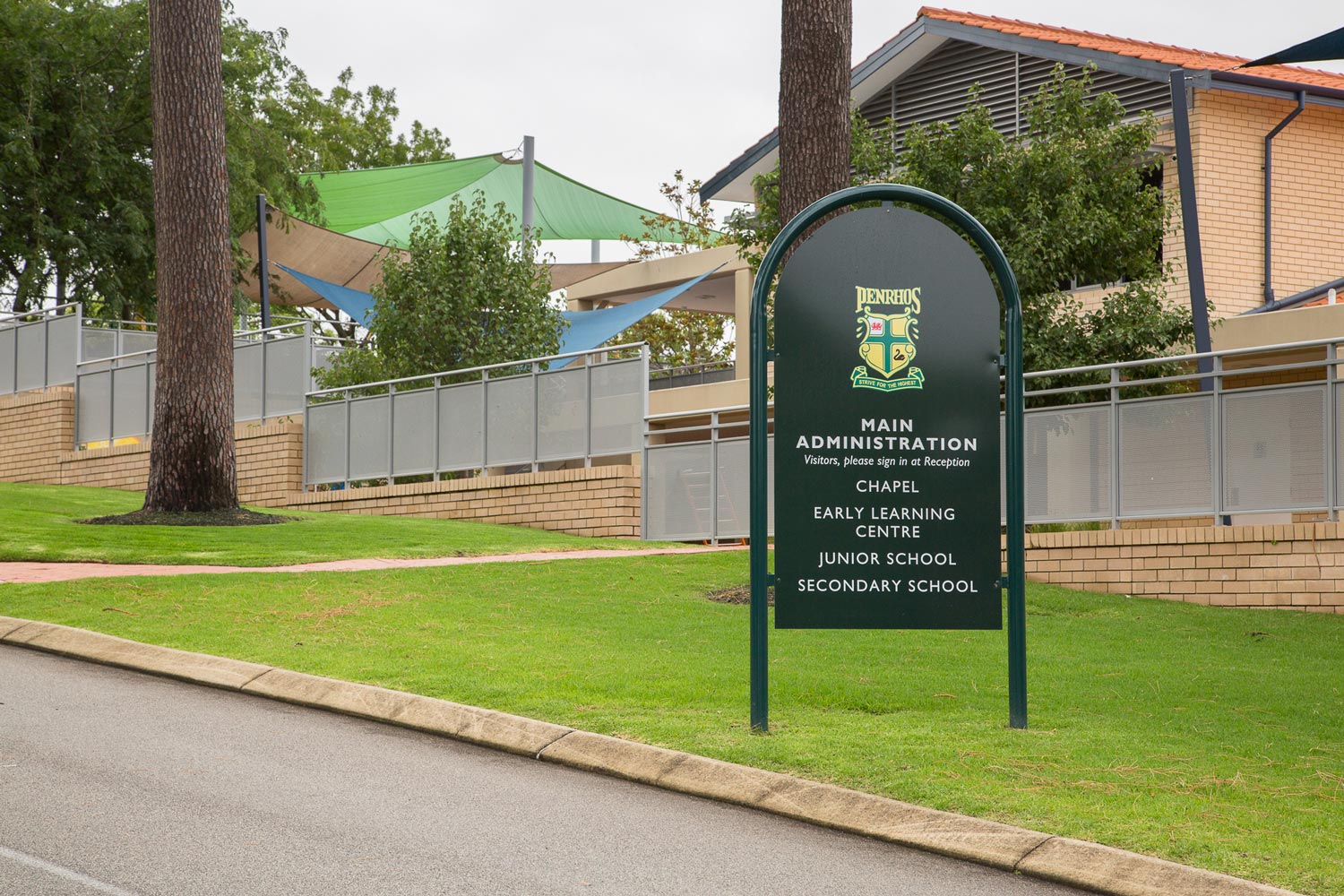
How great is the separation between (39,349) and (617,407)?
1402cm

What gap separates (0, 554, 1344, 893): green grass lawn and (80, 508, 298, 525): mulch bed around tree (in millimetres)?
5015

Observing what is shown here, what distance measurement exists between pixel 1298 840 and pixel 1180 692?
9.85 feet

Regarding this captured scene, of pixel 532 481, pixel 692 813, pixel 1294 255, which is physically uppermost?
pixel 1294 255

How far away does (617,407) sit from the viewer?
19.4m

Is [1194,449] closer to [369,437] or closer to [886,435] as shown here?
[886,435]

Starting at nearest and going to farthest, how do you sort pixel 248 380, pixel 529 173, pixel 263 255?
pixel 248 380, pixel 263 255, pixel 529 173

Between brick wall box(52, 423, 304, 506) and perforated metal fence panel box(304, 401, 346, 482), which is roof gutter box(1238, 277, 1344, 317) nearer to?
perforated metal fence panel box(304, 401, 346, 482)

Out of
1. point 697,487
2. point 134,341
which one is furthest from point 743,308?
point 697,487

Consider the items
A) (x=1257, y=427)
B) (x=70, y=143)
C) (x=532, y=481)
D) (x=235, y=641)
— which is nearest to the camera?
(x=235, y=641)

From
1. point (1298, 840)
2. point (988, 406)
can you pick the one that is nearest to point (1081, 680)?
point (988, 406)

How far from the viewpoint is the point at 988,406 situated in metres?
7.04

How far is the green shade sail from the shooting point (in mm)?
34656

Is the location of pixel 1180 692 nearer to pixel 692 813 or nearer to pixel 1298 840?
pixel 1298 840

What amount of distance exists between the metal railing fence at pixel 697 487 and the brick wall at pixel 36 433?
13.4 meters
